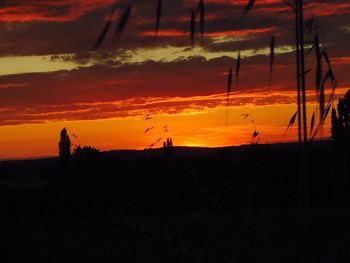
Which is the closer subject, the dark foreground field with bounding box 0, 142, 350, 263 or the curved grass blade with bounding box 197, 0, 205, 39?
the curved grass blade with bounding box 197, 0, 205, 39

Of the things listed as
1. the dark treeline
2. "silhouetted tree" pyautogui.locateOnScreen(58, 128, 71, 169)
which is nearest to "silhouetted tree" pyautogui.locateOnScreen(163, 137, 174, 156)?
the dark treeline

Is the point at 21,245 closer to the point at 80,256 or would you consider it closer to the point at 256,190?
Answer: the point at 80,256

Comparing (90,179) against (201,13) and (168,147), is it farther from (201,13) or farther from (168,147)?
(201,13)

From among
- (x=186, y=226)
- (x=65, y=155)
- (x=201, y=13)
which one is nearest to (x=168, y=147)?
(x=186, y=226)

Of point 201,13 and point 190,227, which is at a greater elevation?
point 201,13

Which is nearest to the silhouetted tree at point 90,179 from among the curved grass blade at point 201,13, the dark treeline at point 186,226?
the dark treeline at point 186,226

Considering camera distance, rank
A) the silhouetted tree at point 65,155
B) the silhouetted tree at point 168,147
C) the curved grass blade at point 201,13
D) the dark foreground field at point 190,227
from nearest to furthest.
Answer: the curved grass blade at point 201,13, the dark foreground field at point 190,227, the silhouetted tree at point 168,147, the silhouetted tree at point 65,155

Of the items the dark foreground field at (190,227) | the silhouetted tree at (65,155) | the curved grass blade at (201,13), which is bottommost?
the dark foreground field at (190,227)

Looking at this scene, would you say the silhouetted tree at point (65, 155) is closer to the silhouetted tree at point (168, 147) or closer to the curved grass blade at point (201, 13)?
the silhouetted tree at point (168, 147)

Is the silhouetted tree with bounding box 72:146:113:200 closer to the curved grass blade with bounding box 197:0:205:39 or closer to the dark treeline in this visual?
the dark treeline

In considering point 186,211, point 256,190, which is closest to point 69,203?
point 186,211

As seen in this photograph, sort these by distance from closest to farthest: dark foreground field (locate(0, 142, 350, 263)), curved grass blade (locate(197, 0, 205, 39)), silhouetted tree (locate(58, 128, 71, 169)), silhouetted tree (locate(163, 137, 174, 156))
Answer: curved grass blade (locate(197, 0, 205, 39))
dark foreground field (locate(0, 142, 350, 263))
silhouetted tree (locate(163, 137, 174, 156))
silhouetted tree (locate(58, 128, 71, 169))

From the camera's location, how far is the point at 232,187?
4.76m

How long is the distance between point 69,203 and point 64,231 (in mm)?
695
